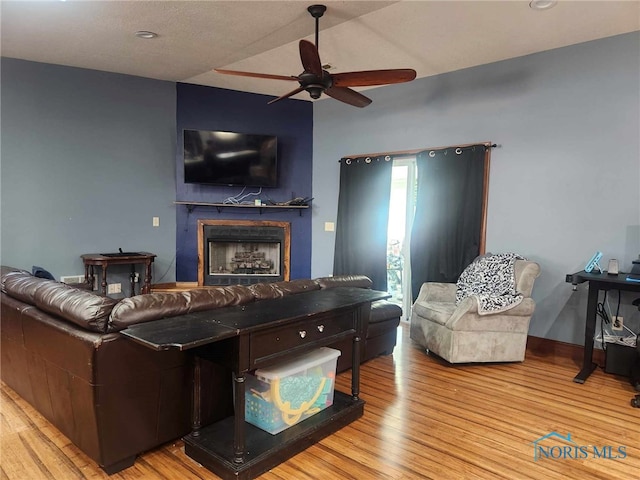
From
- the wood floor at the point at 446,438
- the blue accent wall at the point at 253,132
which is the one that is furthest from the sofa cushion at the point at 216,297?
the blue accent wall at the point at 253,132

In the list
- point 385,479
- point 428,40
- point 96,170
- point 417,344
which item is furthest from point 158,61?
point 385,479

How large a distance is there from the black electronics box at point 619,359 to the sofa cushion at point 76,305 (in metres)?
3.72

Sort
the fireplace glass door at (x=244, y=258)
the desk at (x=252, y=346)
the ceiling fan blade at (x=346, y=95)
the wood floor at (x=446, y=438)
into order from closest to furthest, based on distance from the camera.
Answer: the desk at (x=252, y=346) < the wood floor at (x=446, y=438) < the ceiling fan blade at (x=346, y=95) < the fireplace glass door at (x=244, y=258)

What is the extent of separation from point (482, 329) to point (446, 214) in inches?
58.9

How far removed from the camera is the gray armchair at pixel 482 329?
352cm

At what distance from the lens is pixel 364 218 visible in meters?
5.38

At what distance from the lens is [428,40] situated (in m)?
3.76

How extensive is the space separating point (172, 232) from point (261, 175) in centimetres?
142

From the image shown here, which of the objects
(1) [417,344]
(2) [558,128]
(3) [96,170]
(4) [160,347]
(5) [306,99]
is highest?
(5) [306,99]

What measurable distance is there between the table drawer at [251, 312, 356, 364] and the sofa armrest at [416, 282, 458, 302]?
5.91 ft

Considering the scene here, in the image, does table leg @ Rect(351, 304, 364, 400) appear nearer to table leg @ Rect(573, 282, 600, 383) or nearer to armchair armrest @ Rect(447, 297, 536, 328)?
armchair armrest @ Rect(447, 297, 536, 328)

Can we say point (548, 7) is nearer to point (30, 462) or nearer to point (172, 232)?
point (30, 462)

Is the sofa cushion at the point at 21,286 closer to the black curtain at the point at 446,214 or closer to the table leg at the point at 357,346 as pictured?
the table leg at the point at 357,346

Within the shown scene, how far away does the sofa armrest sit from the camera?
415 centimetres
